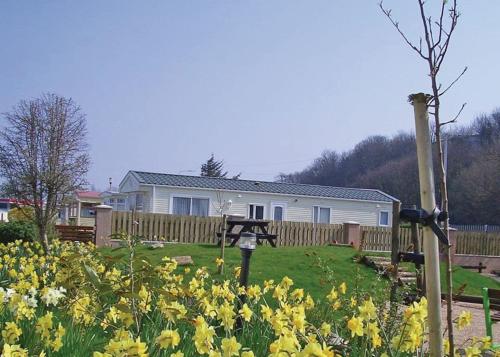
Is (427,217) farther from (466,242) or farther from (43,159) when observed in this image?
(466,242)

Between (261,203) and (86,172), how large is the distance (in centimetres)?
1445

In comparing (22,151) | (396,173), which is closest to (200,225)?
(22,151)

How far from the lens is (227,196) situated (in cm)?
3097

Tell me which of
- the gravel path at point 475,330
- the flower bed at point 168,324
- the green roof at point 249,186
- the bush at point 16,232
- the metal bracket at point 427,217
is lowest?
the gravel path at point 475,330

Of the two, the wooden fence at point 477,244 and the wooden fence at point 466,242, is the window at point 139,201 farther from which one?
the wooden fence at point 477,244

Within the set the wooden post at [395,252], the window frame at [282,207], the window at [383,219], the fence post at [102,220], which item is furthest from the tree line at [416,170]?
the wooden post at [395,252]

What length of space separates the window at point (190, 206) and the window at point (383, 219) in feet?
31.5

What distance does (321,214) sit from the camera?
107 ft

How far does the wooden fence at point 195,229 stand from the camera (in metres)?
22.2

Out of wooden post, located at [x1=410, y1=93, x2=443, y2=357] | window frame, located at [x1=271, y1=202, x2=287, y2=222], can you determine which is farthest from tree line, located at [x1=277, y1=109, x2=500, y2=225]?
wooden post, located at [x1=410, y1=93, x2=443, y2=357]

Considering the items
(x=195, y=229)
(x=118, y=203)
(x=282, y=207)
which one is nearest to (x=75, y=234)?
(x=195, y=229)

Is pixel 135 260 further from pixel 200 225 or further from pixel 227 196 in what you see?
pixel 227 196

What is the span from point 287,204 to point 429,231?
1158 inches

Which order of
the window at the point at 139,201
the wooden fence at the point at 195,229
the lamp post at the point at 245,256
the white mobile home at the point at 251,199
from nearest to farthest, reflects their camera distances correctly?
the lamp post at the point at 245,256, the wooden fence at the point at 195,229, the white mobile home at the point at 251,199, the window at the point at 139,201
